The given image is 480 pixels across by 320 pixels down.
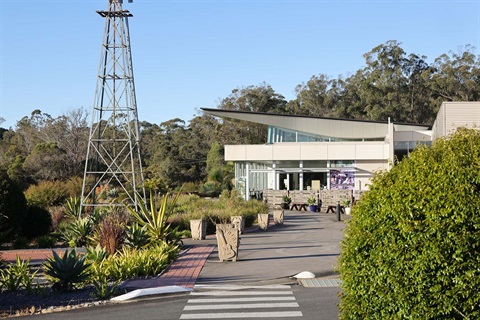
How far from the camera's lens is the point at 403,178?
6586 mm

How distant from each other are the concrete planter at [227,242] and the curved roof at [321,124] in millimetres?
34540

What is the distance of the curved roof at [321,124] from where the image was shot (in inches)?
2031

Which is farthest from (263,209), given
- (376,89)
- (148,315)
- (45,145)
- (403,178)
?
(376,89)

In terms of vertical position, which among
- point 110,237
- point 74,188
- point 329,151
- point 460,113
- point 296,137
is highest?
point 460,113

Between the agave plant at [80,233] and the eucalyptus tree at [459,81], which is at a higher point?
the eucalyptus tree at [459,81]

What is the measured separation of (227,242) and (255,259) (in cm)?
108

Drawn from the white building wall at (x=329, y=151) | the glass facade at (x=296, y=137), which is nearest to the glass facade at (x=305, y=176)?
the white building wall at (x=329, y=151)

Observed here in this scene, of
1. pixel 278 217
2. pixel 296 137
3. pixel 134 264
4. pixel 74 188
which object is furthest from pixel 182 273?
pixel 296 137

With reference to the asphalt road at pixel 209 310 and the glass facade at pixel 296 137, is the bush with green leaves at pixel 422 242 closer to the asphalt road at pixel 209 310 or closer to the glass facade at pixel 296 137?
the asphalt road at pixel 209 310

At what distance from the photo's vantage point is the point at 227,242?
1664 cm

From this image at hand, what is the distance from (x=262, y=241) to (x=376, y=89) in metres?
61.5

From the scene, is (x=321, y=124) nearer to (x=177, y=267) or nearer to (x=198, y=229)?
(x=198, y=229)

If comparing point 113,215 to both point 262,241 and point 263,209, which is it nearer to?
point 262,241

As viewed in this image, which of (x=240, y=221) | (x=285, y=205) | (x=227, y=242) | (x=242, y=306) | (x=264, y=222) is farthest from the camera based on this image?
(x=285, y=205)
